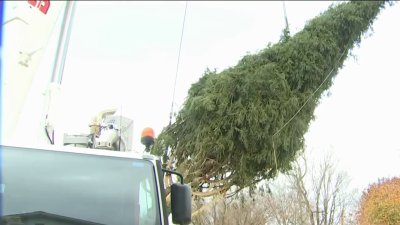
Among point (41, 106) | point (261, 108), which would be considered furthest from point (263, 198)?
point (41, 106)

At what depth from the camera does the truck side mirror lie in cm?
384

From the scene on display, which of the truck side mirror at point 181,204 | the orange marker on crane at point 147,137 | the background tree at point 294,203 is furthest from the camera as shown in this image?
the background tree at point 294,203

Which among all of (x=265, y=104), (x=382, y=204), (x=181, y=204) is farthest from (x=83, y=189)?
(x=265, y=104)

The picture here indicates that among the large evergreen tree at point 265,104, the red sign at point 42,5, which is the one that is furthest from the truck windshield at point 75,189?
the large evergreen tree at point 265,104

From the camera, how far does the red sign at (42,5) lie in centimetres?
625

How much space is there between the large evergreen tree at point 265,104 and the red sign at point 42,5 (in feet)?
10.2

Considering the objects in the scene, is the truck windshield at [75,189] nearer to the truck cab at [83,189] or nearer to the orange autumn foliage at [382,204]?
the truck cab at [83,189]

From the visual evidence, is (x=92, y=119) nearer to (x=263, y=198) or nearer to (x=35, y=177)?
(x=35, y=177)

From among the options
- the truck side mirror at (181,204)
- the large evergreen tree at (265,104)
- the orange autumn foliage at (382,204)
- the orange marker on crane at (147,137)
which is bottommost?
the truck side mirror at (181,204)

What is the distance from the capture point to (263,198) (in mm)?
8492

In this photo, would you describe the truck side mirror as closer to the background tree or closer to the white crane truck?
the white crane truck

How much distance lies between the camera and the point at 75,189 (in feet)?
11.6

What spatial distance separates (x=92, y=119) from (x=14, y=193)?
2.45m

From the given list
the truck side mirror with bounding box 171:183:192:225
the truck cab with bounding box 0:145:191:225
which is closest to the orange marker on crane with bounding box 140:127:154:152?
the truck cab with bounding box 0:145:191:225
